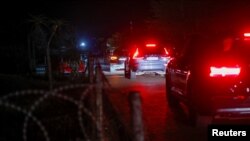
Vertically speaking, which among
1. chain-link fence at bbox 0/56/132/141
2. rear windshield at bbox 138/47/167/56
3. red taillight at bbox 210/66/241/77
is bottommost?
chain-link fence at bbox 0/56/132/141

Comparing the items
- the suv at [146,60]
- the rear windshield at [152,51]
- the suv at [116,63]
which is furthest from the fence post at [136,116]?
the suv at [116,63]

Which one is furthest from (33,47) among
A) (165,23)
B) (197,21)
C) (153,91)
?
(165,23)

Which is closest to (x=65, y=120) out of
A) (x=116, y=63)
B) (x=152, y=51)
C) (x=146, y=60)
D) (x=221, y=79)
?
(x=221, y=79)

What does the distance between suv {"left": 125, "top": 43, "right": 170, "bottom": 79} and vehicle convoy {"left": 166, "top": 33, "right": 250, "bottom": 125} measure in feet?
42.5

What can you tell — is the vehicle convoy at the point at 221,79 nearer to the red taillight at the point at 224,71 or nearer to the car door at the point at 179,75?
the red taillight at the point at 224,71

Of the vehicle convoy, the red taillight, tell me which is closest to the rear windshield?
the vehicle convoy

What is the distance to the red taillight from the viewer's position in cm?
909

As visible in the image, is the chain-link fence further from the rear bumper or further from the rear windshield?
the rear windshield

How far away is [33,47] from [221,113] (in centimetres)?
2355

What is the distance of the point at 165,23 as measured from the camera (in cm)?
5125

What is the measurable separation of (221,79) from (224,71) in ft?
0.52

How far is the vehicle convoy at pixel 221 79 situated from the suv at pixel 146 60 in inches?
510

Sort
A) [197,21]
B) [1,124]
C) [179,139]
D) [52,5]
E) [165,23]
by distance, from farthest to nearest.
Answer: [165,23], [197,21], [52,5], [1,124], [179,139]

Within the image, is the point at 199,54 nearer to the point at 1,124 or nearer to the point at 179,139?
the point at 179,139
